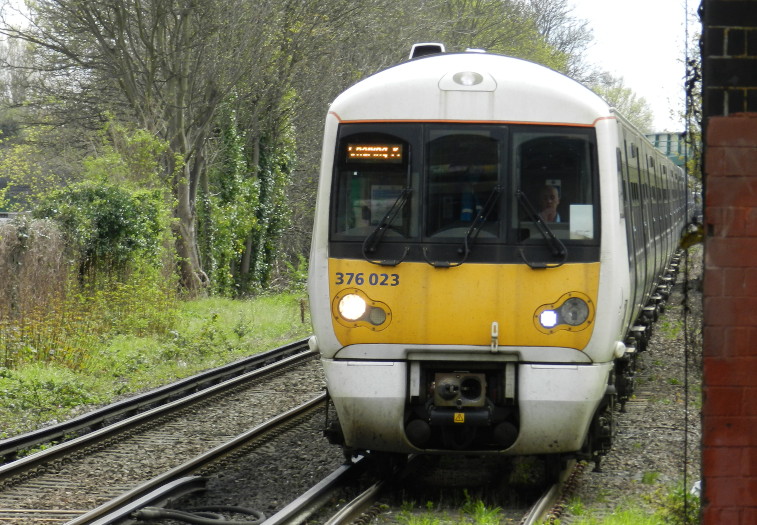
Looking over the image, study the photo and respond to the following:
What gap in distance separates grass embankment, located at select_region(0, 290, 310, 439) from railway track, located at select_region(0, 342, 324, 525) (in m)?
1.03

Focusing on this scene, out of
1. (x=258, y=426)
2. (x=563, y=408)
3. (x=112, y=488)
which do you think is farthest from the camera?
(x=258, y=426)

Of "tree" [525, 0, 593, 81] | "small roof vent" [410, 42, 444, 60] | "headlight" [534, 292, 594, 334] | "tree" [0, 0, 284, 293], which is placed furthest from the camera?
"tree" [525, 0, 593, 81]

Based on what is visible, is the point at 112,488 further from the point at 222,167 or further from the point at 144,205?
the point at 222,167

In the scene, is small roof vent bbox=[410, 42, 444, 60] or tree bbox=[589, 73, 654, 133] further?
A: tree bbox=[589, 73, 654, 133]

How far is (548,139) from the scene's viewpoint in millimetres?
7246

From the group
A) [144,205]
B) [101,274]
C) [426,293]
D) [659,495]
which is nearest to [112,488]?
[426,293]

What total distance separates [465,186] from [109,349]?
389 inches

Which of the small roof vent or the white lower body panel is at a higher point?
the small roof vent

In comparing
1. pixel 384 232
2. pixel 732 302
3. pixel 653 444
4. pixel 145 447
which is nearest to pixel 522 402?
pixel 384 232

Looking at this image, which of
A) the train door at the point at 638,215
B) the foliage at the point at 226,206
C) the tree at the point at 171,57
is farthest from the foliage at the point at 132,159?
the train door at the point at 638,215

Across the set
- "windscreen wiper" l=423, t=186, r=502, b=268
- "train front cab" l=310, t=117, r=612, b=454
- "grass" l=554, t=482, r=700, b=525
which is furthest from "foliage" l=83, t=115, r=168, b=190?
"grass" l=554, t=482, r=700, b=525

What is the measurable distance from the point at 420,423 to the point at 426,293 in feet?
2.77

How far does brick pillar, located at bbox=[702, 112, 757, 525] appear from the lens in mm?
3525

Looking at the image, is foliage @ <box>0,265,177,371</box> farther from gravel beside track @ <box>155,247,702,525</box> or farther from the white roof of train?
the white roof of train
